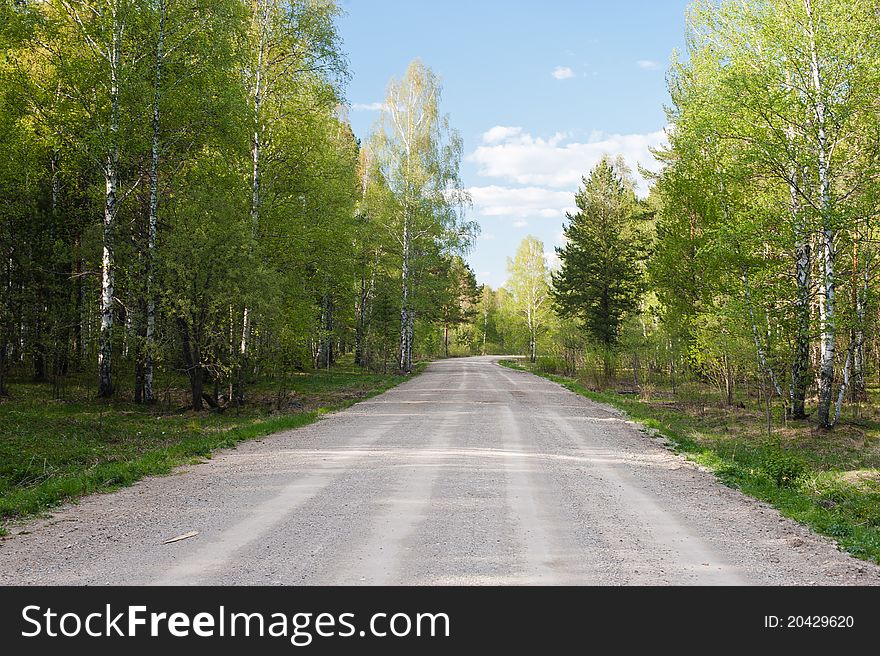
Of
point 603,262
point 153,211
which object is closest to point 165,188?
point 153,211

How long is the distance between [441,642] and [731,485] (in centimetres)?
564

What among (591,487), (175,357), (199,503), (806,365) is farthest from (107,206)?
(806,365)

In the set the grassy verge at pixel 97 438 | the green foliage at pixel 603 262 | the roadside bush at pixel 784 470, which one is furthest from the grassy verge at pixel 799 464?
the green foliage at pixel 603 262

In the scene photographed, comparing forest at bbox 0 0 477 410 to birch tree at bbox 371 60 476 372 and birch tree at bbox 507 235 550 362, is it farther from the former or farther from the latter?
birch tree at bbox 507 235 550 362

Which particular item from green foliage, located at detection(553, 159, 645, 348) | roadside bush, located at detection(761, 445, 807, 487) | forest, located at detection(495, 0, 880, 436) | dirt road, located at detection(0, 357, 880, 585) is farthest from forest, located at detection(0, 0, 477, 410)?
green foliage, located at detection(553, 159, 645, 348)

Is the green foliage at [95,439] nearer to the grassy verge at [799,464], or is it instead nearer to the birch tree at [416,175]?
the grassy verge at [799,464]

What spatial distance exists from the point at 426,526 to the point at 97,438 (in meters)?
7.70

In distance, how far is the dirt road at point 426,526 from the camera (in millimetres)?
4102

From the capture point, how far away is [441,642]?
10.7 ft

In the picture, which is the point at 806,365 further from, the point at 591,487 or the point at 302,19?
the point at 302,19

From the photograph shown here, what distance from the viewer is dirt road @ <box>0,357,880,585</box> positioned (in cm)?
410

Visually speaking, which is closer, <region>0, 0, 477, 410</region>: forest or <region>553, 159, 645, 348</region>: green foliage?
<region>0, 0, 477, 410</region>: forest

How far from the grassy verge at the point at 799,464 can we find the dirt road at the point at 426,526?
352 mm

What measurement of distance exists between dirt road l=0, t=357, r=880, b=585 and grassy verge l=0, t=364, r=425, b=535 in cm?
48
